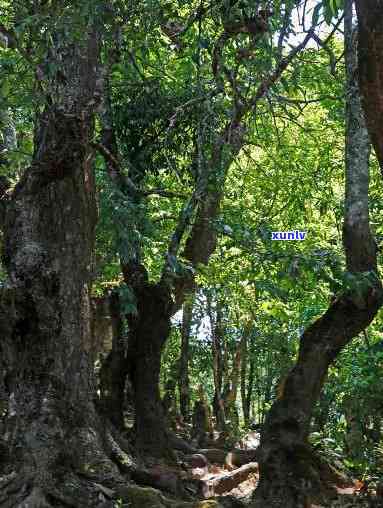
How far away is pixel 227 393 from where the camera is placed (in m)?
21.5

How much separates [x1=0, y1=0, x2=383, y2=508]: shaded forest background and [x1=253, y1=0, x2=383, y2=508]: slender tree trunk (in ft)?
0.06

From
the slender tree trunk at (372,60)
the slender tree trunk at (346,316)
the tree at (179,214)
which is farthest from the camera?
the tree at (179,214)

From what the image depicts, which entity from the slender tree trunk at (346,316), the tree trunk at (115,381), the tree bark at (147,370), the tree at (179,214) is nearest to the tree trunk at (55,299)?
the tree at (179,214)

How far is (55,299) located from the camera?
22.0 ft

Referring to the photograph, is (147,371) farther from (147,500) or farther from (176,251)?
(147,500)

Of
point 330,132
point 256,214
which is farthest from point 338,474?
point 330,132

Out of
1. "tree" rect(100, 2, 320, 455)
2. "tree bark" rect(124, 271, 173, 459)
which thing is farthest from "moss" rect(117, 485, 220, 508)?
"tree bark" rect(124, 271, 173, 459)

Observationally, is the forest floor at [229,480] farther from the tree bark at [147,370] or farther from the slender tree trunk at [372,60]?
the slender tree trunk at [372,60]

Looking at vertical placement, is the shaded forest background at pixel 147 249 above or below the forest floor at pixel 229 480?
above

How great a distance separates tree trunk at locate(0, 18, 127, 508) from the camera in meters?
6.30

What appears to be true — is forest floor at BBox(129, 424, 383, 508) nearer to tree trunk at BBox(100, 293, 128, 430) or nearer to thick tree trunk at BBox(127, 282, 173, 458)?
thick tree trunk at BBox(127, 282, 173, 458)

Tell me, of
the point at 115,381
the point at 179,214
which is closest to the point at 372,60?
the point at 179,214

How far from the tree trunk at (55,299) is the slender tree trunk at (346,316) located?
7.89 ft

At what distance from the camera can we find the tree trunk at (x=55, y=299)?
6297 millimetres
